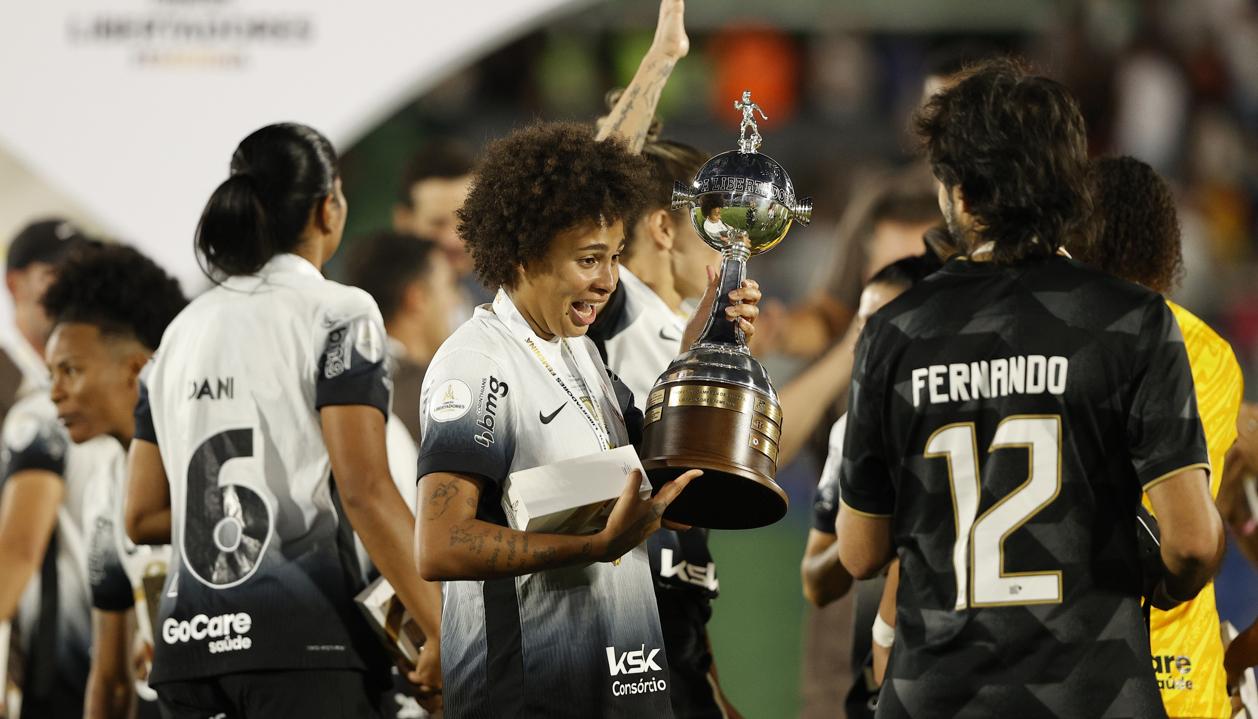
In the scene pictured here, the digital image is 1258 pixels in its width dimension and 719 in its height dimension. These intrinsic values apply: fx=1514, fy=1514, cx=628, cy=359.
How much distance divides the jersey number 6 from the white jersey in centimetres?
96

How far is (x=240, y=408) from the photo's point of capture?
342cm

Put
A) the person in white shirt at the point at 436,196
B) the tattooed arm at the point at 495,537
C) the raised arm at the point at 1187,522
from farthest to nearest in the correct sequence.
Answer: the person in white shirt at the point at 436,196 < the tattooed arm at the point at 495,537 < the raised arm at the point at 1187,522

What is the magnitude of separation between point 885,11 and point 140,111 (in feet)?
17.8

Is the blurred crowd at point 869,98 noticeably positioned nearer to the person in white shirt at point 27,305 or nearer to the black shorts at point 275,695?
the person in white shirt at point 27,305

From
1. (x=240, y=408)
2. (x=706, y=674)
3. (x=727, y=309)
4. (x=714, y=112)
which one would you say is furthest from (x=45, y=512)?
(x=714, y=112)

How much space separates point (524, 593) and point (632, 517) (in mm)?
272

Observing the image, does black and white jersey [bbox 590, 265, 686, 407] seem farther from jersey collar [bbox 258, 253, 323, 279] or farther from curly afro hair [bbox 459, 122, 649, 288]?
curly afro hair [bbox 459, 122, 649, 288]

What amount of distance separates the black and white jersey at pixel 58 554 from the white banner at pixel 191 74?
5.12ft

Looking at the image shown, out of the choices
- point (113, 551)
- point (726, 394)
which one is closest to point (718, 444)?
point (726, 394)

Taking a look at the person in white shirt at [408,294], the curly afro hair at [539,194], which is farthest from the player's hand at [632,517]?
the person in white shirt at [408,294]

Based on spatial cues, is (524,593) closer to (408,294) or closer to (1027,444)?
(1027,444)

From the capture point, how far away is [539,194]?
9.20 feet

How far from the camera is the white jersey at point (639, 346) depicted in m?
3.87

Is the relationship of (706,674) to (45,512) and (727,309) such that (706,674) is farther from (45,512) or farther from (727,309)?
(45,512)
